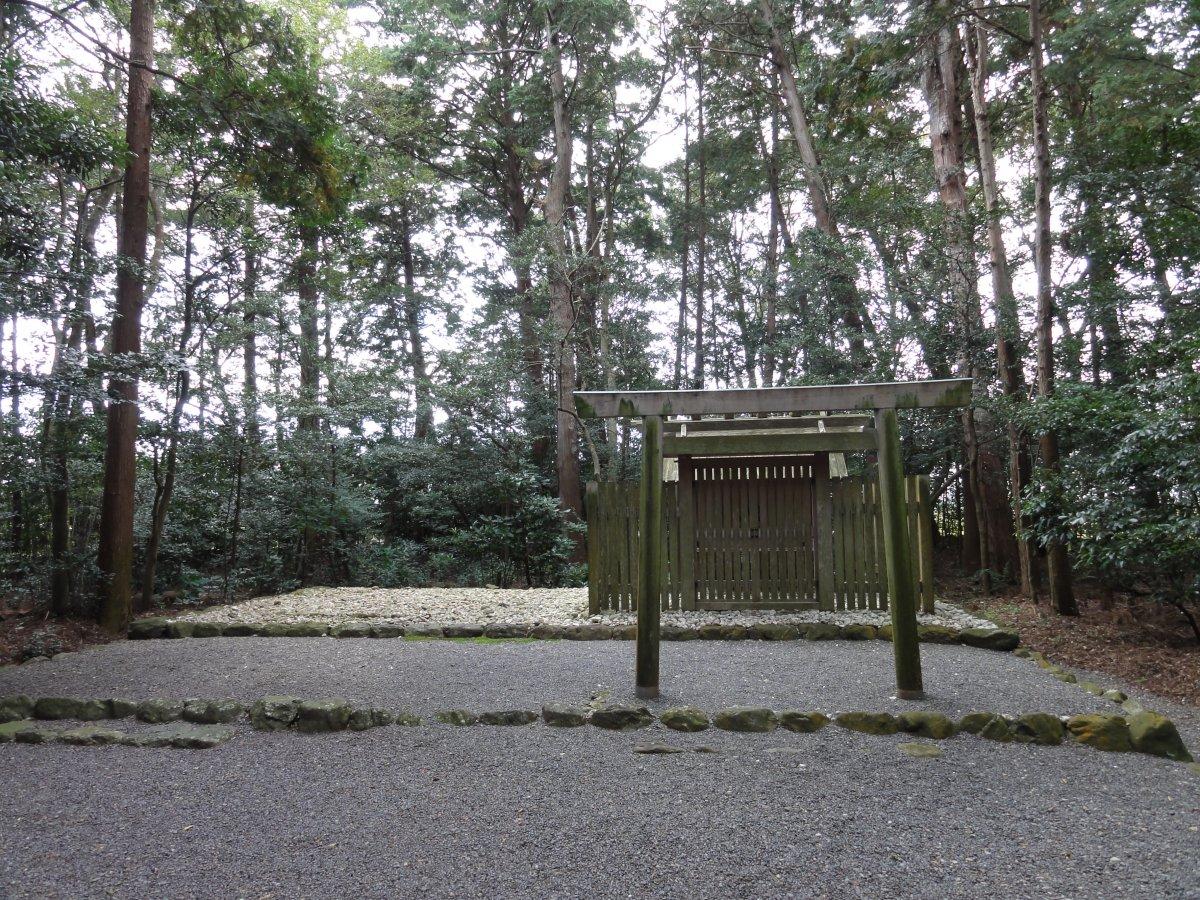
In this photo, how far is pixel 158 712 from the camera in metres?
4.30

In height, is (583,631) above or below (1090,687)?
above

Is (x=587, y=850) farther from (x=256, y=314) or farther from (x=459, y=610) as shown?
(x=256, y=314)

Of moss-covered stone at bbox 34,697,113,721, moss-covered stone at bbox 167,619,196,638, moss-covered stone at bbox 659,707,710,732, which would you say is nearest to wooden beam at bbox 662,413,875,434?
moss-covered stone at bbox 659,707,710,732

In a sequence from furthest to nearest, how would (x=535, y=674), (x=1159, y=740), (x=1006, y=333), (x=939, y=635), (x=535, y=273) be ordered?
(x=535, y=273), (x=1006, y=333), (x=939, y=635), (x=535, y=674), (x=1159, y=740)

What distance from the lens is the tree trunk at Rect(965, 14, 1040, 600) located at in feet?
26.6

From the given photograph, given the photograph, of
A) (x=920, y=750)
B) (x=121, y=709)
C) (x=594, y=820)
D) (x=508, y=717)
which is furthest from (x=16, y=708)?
(x=920, y=750)

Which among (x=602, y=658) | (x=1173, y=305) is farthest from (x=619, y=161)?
(x=602, y=658)

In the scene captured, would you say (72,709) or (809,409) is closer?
(72,709)

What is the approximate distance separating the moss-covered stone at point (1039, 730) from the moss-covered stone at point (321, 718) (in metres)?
3.83

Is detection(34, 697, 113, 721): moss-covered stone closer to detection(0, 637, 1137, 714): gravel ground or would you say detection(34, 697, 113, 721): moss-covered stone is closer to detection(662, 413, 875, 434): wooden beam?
detection(0, 637, 1137, 714): gravel ground

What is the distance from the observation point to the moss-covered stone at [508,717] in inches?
162

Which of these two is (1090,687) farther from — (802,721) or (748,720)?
(748,720)

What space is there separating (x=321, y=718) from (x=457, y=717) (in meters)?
0.80

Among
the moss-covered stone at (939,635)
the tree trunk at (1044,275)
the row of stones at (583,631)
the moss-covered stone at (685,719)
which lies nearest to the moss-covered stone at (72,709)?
the row of stones at (583,631)
